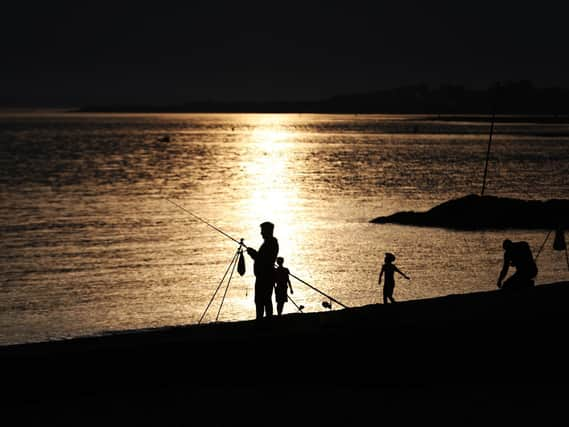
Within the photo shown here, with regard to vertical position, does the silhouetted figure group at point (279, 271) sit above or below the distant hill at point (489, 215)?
above

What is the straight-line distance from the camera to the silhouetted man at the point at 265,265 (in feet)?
40.4

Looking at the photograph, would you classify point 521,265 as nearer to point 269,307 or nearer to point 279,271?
point 279,271

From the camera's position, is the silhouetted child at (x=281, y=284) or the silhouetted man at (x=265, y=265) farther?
Answer: the silhouetted child at (x=281, y=284)

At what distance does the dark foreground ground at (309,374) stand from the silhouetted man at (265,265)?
46 centimetres

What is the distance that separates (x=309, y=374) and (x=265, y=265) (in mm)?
1878

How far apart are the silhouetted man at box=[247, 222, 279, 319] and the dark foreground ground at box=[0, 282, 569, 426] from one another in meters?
0.46

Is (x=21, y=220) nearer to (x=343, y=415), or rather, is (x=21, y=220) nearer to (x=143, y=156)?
(x=343, y=415)

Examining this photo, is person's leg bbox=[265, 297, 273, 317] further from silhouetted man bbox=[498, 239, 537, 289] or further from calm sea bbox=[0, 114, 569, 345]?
calm sea bbox=[0, 114, 569, 345]

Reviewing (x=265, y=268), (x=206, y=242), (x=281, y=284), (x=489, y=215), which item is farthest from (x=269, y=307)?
(x=489, y=215)

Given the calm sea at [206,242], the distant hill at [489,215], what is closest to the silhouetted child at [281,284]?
the calm sea at [206,242]

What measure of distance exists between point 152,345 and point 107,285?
13.8 m

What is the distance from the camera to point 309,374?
444 inches

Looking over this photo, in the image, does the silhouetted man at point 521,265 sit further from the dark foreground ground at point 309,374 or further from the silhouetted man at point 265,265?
the silhouetted man at point 265,265

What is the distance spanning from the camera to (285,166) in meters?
94.2
